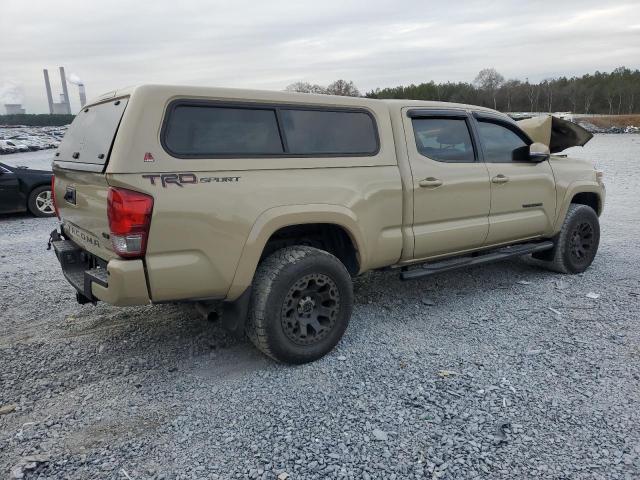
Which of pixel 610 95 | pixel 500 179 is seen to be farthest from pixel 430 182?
pixel 610 95

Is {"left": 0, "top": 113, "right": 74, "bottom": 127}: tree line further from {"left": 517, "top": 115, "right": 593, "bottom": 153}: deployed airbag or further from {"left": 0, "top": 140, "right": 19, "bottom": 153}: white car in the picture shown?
{"left": 517, "top": 115, "right": 593, "bottom": 153}: deployed airbag

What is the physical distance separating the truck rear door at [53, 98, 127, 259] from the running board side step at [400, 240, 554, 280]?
2441 mm

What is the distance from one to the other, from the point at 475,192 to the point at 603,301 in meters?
1.68

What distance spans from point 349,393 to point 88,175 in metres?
2.21

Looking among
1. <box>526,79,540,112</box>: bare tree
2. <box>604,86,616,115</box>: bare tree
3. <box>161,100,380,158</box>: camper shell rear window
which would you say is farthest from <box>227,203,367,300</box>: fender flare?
<box>604,86,616,115</box>: bare tree

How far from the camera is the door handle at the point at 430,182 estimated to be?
13.8ft

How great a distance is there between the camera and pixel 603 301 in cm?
482

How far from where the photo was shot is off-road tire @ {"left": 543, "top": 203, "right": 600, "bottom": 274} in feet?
18.4

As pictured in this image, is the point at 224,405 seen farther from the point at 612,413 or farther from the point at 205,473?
the point at 612,413

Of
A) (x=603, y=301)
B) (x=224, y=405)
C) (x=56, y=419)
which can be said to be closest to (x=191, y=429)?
(x=224, y=405)

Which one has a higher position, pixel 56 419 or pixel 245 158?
pixel 245 158

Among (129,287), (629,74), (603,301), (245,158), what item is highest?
(629,74)

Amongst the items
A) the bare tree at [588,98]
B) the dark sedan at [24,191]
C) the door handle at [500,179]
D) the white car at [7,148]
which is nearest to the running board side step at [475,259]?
the door handle at [500,179]

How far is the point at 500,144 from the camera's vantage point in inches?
197
